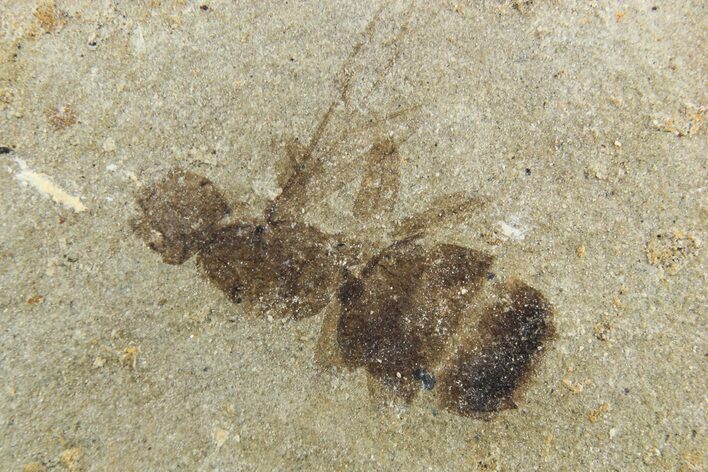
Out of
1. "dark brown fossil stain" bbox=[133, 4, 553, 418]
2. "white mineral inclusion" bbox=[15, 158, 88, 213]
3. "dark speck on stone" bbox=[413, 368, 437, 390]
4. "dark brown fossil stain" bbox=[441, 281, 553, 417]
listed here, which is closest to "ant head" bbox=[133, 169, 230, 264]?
"dark brown fossil stain" bbox=[133, 4, 553, 418]

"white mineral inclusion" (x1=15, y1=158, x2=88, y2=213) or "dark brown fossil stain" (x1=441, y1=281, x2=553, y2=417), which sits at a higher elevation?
"white mineral inclusion" (x1=15, y1=158, x2=88, y2=213)

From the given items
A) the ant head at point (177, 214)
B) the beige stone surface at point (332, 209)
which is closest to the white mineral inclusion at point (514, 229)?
the beige stone surface at point (332, 209)

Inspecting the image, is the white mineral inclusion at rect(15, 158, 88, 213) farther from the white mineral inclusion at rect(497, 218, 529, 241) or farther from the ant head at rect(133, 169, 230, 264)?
the white mineral inclusion at rect(497, 218, 529, 241)

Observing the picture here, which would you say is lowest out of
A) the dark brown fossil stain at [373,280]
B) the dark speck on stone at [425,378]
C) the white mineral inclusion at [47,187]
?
the dark speck on stone at [425,378]

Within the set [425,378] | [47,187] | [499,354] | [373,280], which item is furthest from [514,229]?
[47,187]

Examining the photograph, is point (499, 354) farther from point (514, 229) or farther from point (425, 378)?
point (514, 229)

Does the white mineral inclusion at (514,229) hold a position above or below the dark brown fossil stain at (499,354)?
above

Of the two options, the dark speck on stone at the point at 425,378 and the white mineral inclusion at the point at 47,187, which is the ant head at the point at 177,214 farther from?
the dark speck on stone at the point at 425,378

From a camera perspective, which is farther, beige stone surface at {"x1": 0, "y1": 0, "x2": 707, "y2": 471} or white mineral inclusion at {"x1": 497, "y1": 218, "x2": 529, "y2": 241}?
white mineral inclusion at {"x1": 497, "y1": 218, "x2": 529, "y2": 241}
